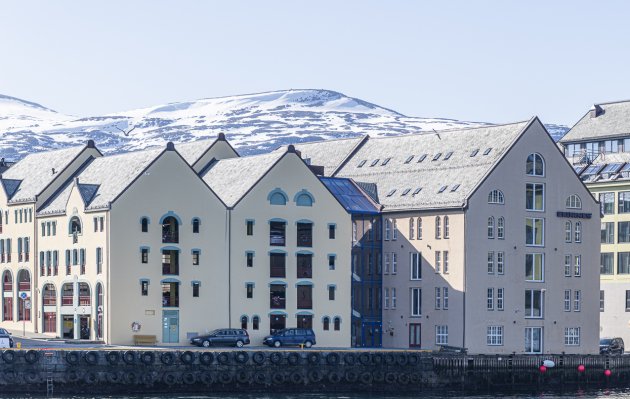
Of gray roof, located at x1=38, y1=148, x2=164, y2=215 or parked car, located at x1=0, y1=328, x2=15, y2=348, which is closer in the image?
parked car, located at x1=0, y1=328, x2=15, y2=348

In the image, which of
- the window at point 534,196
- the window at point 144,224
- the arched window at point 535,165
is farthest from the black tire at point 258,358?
the arched window at point 535,165

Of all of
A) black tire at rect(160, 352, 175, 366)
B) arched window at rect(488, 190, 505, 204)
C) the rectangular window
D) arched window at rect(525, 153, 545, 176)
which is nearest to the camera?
black tire at rect(160, 352, 175, 366)

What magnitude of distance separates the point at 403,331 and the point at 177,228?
23.7m

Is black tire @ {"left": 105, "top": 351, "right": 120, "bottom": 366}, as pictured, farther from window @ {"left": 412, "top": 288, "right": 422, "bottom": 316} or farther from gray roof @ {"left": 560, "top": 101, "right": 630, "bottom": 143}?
gray roof @ {"left": 560, "top": 101, "right": 630, "bottom": 143}

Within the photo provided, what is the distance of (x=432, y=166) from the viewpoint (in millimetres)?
151125

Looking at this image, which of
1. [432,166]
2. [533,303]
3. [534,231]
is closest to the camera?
[533,303]

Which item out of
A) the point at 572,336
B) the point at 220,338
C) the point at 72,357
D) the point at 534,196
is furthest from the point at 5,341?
the point at 572,336

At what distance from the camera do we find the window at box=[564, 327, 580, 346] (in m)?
148

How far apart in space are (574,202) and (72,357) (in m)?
55.5

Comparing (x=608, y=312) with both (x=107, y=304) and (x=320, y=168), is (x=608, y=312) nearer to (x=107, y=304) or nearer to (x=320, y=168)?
(x=320, y=168)

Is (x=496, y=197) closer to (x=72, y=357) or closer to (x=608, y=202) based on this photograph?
(x=608, y=202)

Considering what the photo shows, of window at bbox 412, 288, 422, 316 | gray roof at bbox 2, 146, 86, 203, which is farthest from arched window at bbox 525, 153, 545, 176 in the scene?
gray roof at bbox 2, 146, 86, 203

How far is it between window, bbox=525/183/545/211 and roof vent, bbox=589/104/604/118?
33687 mm

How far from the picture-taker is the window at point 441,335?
14350 centimetres
